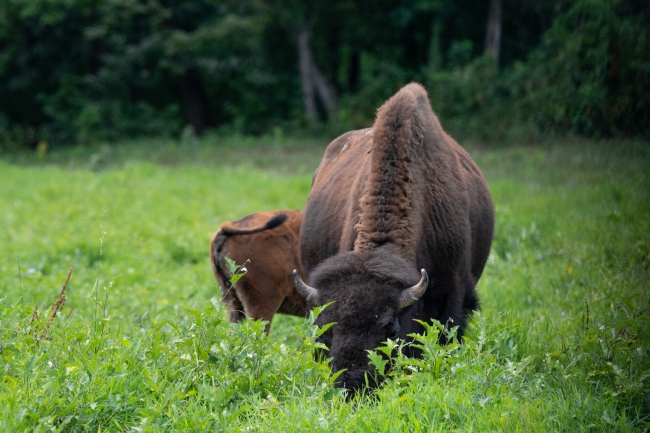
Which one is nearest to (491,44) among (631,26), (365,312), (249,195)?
(249,195)

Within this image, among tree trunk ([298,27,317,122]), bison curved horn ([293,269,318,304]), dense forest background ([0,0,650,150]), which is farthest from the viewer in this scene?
tree trunk ([298,27,317,122])

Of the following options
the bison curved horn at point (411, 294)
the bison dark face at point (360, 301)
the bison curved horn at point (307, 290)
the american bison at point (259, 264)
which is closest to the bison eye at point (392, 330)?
the bison dark face at point (360, 301)

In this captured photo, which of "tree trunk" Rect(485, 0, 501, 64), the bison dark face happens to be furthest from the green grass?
"tree trunk" Rect(485, 0, 501, 64)

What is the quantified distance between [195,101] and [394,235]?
Result: 85.2 ft

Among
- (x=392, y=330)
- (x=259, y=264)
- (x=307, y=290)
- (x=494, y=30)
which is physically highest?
(x=307, y=290)

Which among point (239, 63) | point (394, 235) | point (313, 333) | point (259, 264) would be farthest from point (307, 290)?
point (239, 63)

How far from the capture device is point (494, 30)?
22.5m

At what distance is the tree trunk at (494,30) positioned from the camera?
22188 millimetres

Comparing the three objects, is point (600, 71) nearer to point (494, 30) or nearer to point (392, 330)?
point (392, 330)

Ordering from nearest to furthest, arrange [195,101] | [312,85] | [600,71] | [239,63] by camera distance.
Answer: [600,71]
[312,85]
[239,63]
[195,101]

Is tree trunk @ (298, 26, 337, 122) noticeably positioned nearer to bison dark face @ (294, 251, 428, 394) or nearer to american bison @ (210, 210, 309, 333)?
american bison @ (210, 210, 309, 333)

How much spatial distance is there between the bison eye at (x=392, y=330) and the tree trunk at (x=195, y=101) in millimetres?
25659

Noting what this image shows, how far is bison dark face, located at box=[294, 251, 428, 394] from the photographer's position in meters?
3.82

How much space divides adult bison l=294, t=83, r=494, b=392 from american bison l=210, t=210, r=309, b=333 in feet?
1.49
